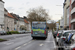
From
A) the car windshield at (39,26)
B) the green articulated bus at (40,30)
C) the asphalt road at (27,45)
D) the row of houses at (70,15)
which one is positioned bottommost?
the asphalt road at (27,45)

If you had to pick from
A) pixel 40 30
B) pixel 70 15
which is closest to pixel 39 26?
pixel 40 30

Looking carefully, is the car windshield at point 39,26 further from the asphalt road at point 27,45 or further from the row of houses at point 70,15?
the row of houses at point 70,15

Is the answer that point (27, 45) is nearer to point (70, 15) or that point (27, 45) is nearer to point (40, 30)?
point (40, 30)

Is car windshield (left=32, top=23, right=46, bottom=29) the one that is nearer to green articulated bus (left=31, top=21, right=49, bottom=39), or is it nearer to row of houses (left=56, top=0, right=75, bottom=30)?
green articulated bus (left=31, top=21, right=49, bottom=39)

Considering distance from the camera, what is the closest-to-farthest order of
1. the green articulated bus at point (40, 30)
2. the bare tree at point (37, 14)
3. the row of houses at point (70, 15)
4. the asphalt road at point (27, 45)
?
the asphalt road at point (27, 45), the green articulated bus at point (40, 30), the row of houses at point (70, 15), the bare tree at point (37, 14)

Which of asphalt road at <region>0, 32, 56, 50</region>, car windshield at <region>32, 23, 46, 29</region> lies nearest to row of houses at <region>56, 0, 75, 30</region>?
car windshield at <region>32, 23, 46, 29</region>

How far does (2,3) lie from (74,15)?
36.9 meters

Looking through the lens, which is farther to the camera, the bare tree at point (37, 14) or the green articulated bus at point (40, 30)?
the bare tree at point (37, 14)

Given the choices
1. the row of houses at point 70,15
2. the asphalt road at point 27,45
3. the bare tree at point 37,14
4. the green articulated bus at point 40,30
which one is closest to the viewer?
the asphalt road at point 27,45

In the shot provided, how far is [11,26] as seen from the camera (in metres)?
95.6

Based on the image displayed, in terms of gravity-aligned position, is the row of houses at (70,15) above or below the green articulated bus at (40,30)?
above

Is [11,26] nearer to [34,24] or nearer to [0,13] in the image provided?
[0,13]

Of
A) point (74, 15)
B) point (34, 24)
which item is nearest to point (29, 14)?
point (74, 15)

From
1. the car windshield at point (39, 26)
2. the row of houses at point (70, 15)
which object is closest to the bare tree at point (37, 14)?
the row of houses at point (70, 15)
